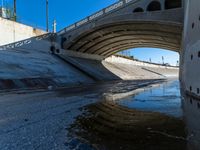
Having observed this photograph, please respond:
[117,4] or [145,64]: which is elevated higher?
[117,4]

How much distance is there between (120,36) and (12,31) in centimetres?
2224

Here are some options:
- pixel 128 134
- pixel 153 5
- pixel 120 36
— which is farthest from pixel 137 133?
pixel 120 36

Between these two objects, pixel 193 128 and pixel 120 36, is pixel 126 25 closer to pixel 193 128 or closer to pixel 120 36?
pixel 120 36

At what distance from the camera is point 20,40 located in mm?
Answer: 53125

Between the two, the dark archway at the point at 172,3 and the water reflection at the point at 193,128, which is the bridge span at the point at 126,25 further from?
the water reflection at the point at 193,128

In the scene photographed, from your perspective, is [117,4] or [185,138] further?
[117,4]

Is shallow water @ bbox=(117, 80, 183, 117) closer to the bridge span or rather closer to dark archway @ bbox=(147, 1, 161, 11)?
the bridge span

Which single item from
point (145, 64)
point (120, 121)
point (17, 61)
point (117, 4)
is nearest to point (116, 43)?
point (117, 4)

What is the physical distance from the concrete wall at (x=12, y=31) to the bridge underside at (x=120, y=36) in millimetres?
9611

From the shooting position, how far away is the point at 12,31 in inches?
2057

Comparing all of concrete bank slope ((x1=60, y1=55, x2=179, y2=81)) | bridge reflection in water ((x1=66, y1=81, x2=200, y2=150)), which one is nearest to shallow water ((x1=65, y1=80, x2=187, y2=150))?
bridge reflection in water ((x1=66, y1=81, x2=200, y2=150))

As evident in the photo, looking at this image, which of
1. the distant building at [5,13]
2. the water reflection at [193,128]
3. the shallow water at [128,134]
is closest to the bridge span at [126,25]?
the distant building at [5,13]

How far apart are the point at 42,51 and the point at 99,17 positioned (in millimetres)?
14171

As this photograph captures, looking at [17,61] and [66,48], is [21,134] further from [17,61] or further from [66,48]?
[66,48]
